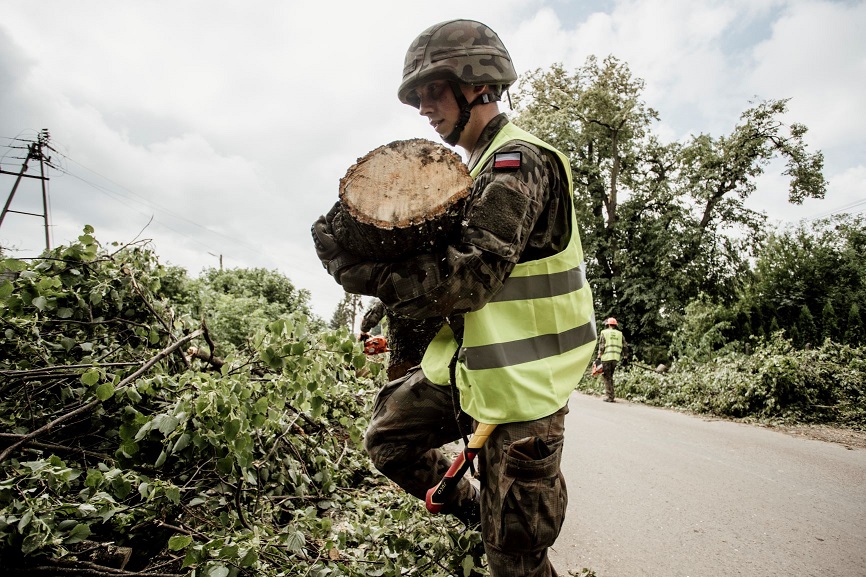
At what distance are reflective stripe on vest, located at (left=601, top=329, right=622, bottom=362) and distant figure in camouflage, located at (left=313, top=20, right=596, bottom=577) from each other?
1060 cm

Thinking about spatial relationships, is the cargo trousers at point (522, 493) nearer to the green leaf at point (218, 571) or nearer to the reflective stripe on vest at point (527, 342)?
the reflective stripe on vest at point (527, 342)

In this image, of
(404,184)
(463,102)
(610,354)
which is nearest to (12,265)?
(404,184)

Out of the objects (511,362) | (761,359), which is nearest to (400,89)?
(511,362)

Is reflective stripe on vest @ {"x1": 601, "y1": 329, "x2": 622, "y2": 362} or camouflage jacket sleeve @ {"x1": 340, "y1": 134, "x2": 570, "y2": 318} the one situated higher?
camouflage jacket sleeve @ {"x1": 340, "y1": 134, "x2": 570, "y2": 318}

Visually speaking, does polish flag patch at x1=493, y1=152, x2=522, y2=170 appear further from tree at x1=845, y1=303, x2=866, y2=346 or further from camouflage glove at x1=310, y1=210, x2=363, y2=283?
tree at x1=845, y1=303, x2=866, y2=346

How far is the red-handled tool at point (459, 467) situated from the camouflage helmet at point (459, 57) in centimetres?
139

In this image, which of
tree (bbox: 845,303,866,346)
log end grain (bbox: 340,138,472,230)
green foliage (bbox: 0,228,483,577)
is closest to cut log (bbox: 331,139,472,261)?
log end grain (bbox: 340,138,472,230)

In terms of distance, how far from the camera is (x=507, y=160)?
1724mm

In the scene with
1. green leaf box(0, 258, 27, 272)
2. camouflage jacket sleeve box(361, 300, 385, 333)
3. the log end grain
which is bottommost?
camouflage jacket sleeve box(361, 300, 385, 333)

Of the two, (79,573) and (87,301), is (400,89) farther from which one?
(87,301)

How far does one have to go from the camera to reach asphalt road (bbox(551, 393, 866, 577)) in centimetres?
285

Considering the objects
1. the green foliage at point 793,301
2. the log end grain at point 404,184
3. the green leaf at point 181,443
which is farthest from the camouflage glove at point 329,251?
the green foliage at point 793,301

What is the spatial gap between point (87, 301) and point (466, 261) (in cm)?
282

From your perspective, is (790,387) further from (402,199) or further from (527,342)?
(402,199)
